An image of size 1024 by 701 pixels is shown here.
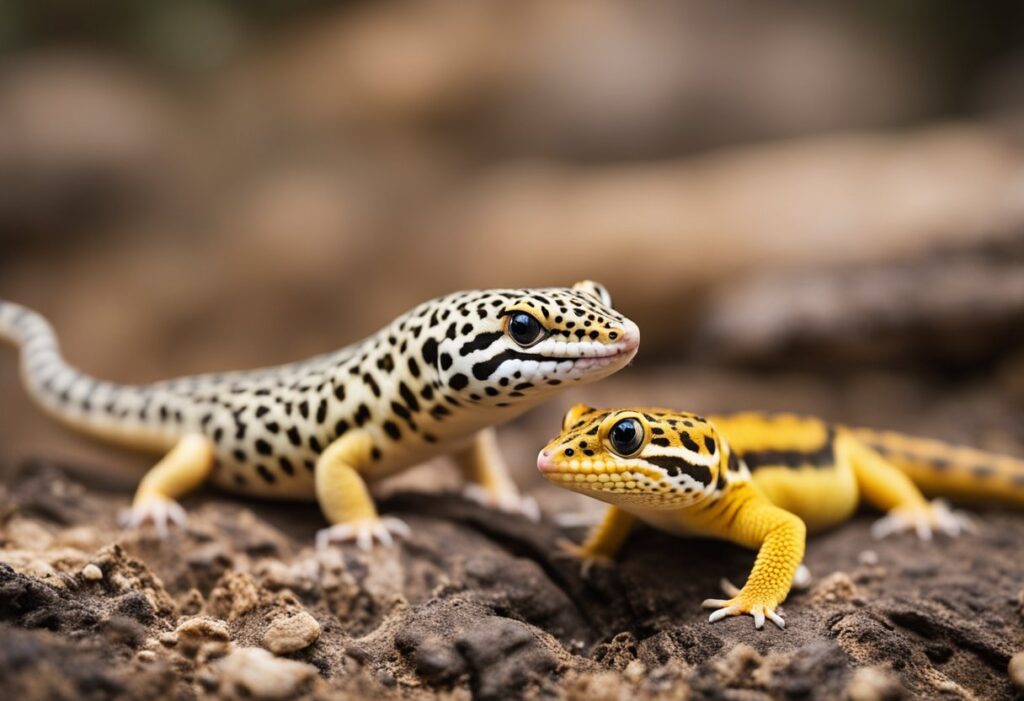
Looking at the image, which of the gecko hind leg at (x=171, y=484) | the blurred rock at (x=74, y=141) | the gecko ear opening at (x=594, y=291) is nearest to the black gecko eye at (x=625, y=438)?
the gecko ear opening at (x=594, y=291)

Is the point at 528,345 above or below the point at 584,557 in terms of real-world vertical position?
above

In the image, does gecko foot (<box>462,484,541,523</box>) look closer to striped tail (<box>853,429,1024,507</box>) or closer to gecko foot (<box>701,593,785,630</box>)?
gecko foot (<box>701,593,785,630</box>)

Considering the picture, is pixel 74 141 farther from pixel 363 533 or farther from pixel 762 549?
pixel 762 549

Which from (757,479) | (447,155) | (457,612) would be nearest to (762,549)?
(757,479)

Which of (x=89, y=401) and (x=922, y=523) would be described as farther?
(x=89, y=401)

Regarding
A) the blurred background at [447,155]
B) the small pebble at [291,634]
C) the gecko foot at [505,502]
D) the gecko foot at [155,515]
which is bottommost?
the gecko foot at [505,502]

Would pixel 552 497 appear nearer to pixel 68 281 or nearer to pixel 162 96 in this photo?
pixel 68 281

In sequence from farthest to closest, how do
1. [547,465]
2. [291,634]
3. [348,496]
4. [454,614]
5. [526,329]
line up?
[348,496] < [526,329] < [454,614] < [547,465] < [291,634]

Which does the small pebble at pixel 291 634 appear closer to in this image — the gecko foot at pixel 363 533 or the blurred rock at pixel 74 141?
the gecko foot at pixel 363 533
